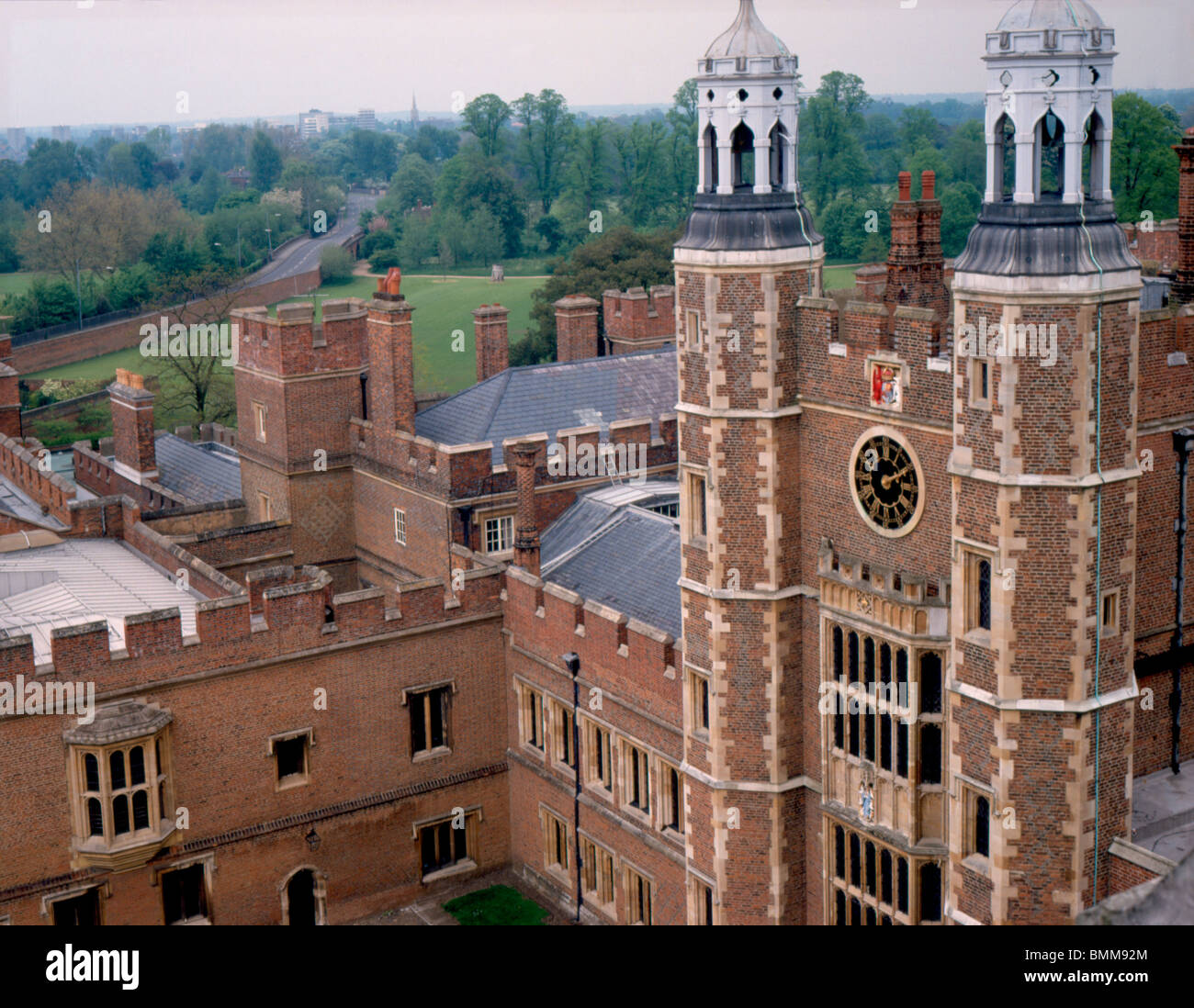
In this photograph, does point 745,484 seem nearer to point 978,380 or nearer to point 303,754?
point 978,380

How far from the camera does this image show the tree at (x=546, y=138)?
8975cm

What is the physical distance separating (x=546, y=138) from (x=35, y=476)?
53.9 meters

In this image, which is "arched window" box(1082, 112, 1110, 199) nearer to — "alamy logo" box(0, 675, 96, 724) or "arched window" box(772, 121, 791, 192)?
"arched window" box(772, 121, 791, 192)

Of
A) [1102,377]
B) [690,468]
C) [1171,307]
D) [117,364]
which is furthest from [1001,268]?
[117,364]

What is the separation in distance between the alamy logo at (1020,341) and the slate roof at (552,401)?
17555 millimetres

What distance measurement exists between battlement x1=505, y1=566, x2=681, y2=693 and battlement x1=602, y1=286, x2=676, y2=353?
13.5 metres

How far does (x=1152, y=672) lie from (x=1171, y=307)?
592cm

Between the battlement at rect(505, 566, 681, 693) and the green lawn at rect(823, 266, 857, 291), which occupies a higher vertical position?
the green lawn at rect(823, 266, 857, 291)

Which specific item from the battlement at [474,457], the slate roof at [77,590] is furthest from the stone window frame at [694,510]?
the slate roof at [77,590]

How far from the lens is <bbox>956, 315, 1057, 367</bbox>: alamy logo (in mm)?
20672

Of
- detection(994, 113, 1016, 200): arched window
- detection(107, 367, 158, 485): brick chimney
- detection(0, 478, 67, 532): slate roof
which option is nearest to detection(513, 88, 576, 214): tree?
detection(107, 367, 158, 485): brick chimney
